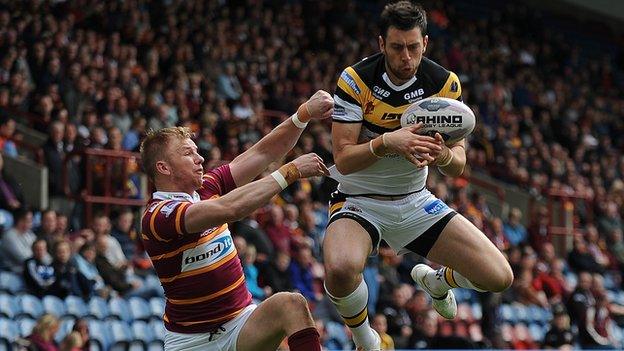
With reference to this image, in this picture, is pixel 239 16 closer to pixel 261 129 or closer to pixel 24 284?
pixel 261 129

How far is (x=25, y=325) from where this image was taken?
12.1 m

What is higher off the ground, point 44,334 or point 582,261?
point 44,334

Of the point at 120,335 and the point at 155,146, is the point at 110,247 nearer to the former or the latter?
the point at 120,335

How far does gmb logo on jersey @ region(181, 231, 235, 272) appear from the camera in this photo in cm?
703

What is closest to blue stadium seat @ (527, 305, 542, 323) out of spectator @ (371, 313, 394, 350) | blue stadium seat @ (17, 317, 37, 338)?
spectator @ (371, 313, 394, 350)

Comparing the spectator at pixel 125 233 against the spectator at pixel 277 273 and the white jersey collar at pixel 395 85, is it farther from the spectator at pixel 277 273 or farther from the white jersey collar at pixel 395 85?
the white jersey collar at pixel 395 85

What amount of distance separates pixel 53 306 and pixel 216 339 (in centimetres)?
583

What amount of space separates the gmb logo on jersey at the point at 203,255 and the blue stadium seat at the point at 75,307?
5767 millimetres

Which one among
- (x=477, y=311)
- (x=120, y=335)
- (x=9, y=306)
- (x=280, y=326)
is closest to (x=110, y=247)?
(x=120, y=335)

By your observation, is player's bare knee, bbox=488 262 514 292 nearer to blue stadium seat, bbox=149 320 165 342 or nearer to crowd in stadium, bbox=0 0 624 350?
crowd in stadium, bbox=0 0 624 350

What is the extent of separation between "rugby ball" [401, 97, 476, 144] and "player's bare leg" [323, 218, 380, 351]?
2.71 feet

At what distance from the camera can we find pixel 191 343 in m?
7.07

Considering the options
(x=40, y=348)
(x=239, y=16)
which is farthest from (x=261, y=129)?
(x=40, y=348)

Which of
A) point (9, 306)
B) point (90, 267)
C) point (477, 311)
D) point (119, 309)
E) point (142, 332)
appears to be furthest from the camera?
point (477, 311)
